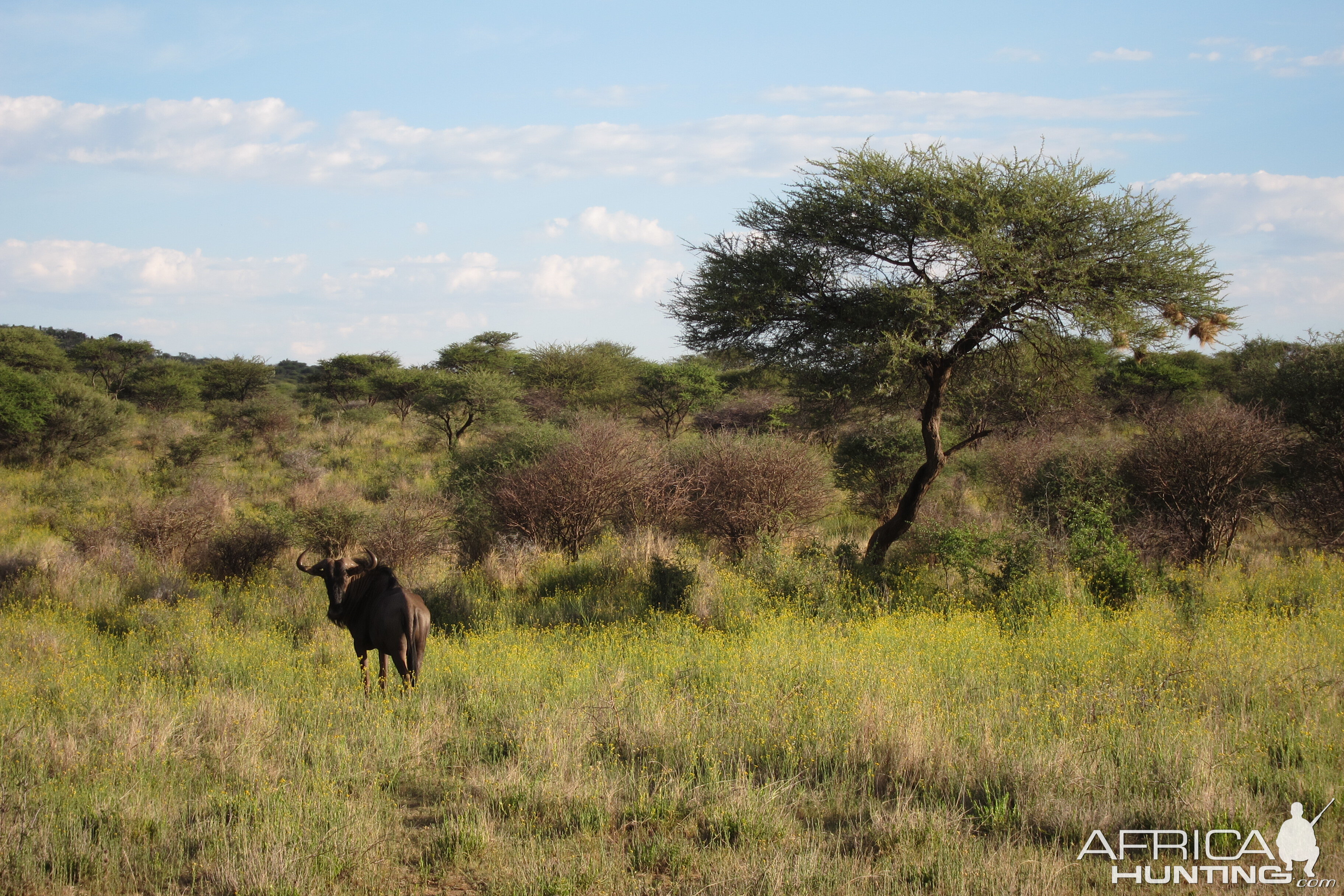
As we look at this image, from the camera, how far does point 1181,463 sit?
11.6 metres

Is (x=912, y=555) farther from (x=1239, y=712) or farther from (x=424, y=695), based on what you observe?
(x=424, y=695)

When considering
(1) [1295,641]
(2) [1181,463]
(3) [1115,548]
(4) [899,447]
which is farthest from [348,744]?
(4) [899,447]

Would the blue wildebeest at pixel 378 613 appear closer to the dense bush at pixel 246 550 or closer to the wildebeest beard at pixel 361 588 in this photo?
the wildebeest beard at pixel 361 588

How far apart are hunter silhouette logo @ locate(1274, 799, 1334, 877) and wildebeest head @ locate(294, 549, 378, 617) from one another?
6126mm

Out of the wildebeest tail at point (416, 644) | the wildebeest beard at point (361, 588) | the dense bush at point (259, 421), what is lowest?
the wildebeest tail at point (416, 644)

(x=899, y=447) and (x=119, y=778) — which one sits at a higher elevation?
(x=899, y=447)

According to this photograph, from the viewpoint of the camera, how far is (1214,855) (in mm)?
4145

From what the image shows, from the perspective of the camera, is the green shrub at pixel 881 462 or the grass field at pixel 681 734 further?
the green shrub at pixel 881 462

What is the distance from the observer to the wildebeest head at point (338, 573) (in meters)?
6.57

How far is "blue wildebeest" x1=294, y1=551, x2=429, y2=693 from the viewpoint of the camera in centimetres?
645

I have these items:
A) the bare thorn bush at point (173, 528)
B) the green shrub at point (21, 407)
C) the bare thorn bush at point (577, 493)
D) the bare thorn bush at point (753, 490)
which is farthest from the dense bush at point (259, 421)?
the bare thorn bush at point (753, 490)

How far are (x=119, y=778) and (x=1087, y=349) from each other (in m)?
11.4

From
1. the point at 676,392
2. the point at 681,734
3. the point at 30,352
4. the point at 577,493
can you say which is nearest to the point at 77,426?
the point at 30,352

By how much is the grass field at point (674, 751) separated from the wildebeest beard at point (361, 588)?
63cm
